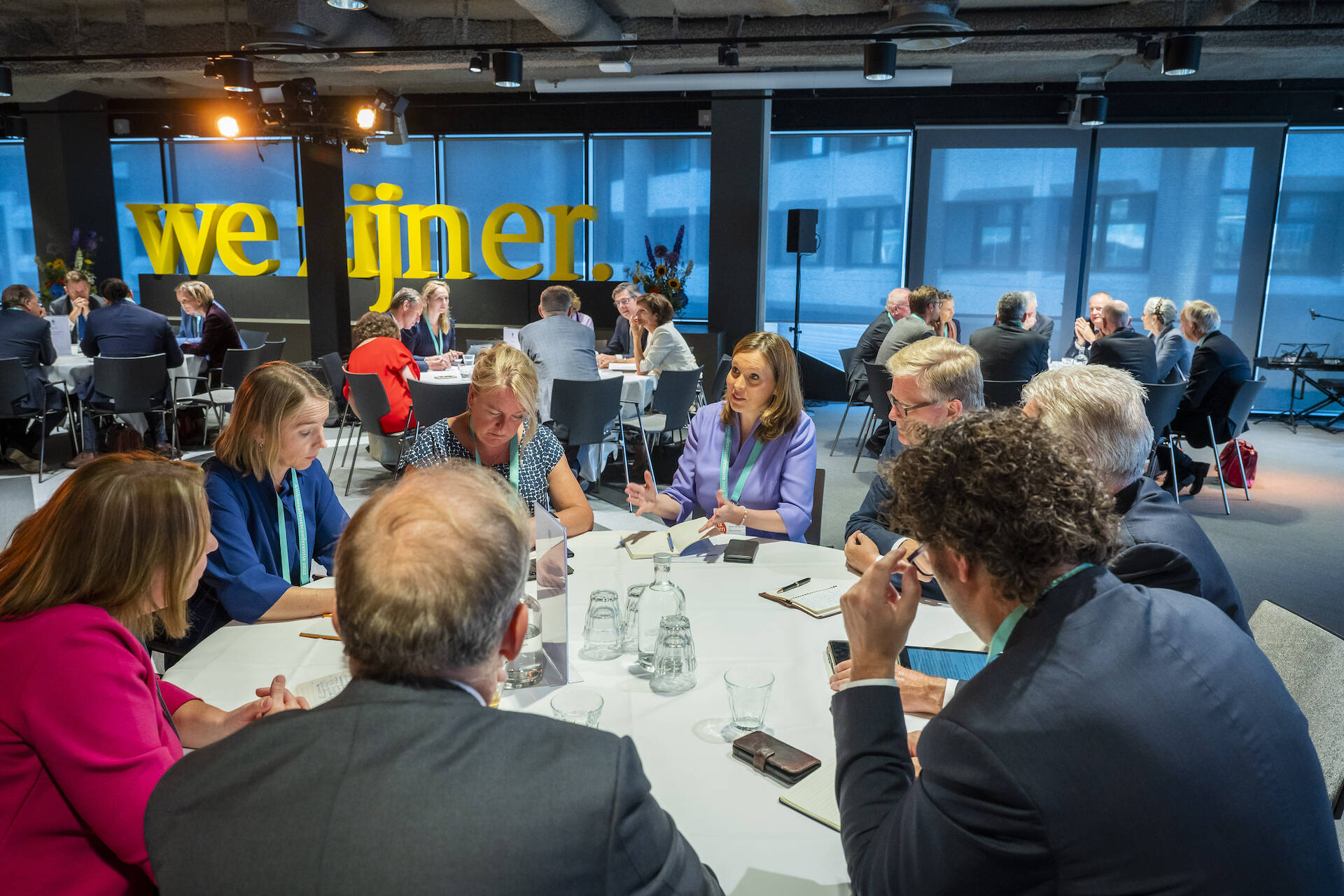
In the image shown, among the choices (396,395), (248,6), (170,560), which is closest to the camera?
(170,560)

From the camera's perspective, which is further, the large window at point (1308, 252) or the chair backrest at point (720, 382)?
the large window at point (1308, 252)

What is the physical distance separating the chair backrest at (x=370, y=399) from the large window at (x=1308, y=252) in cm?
963

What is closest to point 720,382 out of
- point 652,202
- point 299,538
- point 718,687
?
point 652,202

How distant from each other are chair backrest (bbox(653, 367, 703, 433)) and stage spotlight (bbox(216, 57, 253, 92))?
414 cm

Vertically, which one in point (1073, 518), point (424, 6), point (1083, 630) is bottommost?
point (1083, 630)

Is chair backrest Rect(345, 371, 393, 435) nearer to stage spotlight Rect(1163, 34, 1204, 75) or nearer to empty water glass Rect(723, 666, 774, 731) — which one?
empty water glass Rect(723, 666, 774, 731)

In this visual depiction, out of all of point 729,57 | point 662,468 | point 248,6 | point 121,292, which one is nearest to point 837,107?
point 729,57

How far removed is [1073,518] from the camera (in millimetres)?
1192

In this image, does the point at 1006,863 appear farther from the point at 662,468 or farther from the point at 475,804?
the point at 662,468

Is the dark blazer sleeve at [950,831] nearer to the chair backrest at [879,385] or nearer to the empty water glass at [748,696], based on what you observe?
the empty water glass at [748,696]

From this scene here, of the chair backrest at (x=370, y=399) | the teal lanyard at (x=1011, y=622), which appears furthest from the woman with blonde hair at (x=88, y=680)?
the chair backrest at (x=370, y=399)

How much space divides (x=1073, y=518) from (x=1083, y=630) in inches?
5.9

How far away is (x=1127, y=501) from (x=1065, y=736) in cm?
114

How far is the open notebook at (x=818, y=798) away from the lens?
1408 millimetres
